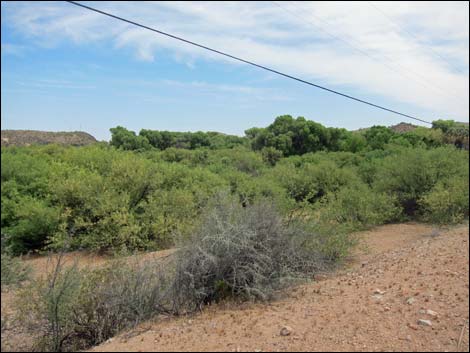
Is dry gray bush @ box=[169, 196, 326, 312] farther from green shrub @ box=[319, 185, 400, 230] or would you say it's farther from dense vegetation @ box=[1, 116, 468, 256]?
green shrub @ box=[319, 185, 400, 230]

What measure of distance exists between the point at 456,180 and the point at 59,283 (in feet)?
40.9

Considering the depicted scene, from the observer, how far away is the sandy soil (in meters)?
4.94

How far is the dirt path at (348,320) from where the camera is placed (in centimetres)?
496

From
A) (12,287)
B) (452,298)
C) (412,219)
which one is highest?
(12,287)

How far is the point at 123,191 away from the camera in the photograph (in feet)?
44.4

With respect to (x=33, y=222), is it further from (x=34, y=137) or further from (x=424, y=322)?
(x=424, y=322)

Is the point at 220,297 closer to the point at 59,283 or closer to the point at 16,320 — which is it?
the point at 59,283

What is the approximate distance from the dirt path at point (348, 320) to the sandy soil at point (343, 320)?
1cm

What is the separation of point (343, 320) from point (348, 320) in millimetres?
56

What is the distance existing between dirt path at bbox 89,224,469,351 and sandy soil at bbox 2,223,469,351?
1 cm

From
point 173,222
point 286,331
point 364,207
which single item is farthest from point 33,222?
point 364,207

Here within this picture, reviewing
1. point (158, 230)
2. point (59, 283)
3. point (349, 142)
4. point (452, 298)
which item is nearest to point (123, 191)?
point (158, 230)

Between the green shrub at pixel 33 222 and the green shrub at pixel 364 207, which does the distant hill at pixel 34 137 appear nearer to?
the green shrub at pixel 33 222

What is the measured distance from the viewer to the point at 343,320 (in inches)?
214
